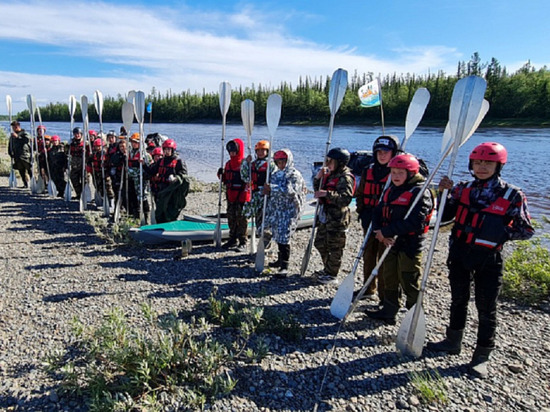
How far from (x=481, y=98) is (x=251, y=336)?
134 inches

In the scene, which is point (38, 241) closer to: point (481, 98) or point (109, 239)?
point (109, 239)

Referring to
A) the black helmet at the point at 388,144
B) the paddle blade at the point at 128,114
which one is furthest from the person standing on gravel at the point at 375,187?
the paddle blade at the point at 128,114

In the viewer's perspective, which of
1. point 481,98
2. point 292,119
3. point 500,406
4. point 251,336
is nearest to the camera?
point 500,406

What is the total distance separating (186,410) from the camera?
3.08 meters

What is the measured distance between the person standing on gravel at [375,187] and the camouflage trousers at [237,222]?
2.92 meters

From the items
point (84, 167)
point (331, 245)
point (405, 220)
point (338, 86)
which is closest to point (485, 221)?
point (405, 220)

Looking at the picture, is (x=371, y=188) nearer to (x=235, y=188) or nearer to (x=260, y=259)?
(x=260, y=259)

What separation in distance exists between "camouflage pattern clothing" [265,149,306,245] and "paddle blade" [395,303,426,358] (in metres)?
2.67

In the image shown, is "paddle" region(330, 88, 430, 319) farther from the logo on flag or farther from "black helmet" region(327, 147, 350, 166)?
the logo on flag

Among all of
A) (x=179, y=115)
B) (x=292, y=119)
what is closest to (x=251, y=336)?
(x=292, y=119)

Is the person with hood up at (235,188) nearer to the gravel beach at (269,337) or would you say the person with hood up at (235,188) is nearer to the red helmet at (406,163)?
the gravel beach at (269,337)

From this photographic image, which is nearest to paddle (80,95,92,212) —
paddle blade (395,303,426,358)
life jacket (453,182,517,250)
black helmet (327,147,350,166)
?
black helmet (327,147,350,166)

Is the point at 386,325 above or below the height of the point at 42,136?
below

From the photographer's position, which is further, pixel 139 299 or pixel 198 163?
pixel 198 163
